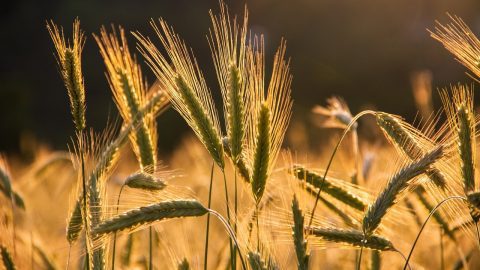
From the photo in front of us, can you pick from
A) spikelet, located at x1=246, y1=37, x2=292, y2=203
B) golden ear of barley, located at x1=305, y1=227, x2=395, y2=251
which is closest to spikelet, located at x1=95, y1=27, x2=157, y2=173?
spikelet, located at x1=246, y1=37, x2=292, y2=203

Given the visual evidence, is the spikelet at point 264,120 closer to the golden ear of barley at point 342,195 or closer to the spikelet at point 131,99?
the golden ear of barley at point 342,195

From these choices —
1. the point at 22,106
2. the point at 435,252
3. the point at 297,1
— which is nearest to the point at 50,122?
the point at 22,106

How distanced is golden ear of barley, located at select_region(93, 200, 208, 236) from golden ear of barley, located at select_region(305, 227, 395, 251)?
0.38m

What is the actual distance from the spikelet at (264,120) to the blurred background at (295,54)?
13.5m

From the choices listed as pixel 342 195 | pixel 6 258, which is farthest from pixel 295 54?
pixel 6 258

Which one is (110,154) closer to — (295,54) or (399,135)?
(399,135)

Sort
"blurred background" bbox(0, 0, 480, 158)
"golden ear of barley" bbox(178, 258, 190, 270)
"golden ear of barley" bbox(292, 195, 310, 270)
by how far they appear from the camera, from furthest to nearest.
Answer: "blurred background" bbox(0, 0, 480, 158) → "golden ear of barley" bbox(178, 258, 190, 270) → "golden ear of barley" bbox(292, 195, 310, 270)

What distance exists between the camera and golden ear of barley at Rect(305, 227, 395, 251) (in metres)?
1.93

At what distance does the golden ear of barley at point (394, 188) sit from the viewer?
1.79 metres

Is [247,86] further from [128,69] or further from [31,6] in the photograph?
[31,6]

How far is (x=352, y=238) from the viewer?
76.6 inches

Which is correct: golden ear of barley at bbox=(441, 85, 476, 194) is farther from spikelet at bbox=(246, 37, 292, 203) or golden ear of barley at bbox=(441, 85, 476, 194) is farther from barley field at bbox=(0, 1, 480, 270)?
spikelet at bbox=(246, 37, 292, 203)

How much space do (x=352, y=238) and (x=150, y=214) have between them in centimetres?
61

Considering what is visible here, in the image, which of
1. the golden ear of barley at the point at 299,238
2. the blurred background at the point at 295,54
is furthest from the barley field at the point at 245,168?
the blurred background at the point at 295,54
